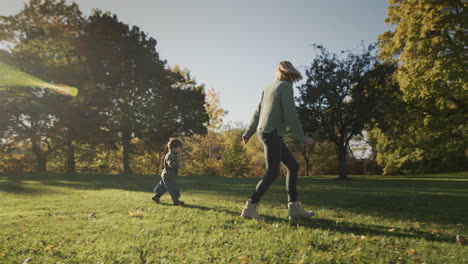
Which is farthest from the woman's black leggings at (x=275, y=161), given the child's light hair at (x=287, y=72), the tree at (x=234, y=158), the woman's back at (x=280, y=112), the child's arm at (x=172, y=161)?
the tree at (x=234, y=158)

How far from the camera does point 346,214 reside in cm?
538

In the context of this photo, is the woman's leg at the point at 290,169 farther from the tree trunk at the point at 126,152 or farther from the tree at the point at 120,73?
the tree trunk at the point at 126,152

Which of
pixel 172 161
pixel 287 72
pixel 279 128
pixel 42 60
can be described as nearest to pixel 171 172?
pixel 172 161

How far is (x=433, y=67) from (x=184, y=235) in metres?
17.4

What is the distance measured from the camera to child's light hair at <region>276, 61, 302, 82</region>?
4559mm

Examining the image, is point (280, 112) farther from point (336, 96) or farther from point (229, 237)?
point (336, 96)

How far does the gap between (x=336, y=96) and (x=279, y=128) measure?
14284 millimetres

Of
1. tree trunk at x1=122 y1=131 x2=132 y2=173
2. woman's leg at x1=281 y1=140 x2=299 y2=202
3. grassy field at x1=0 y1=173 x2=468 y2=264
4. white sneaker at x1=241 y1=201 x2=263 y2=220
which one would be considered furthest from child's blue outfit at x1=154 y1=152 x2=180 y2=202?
tree trunk at x1=122 y1=131 x2=132 y2=173

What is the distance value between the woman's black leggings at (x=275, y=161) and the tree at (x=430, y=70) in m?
15.0

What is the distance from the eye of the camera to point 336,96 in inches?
681

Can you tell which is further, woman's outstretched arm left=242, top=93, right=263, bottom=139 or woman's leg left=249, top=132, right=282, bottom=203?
woman's outstretched arm left=242, top=93, right=263, bottom=139

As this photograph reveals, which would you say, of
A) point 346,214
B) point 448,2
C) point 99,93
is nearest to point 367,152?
point 448,2

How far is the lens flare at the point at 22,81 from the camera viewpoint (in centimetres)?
2195

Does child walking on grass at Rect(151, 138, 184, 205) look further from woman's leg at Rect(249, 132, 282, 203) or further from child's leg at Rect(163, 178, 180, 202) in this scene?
woman's leg at Rect(249, 132, 282, 203)
